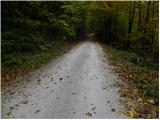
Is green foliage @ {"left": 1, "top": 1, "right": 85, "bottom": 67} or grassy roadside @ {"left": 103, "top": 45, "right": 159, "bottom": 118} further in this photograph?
green foliage @ {"left": 1, "top": 1, "right": 85, "bottom": 67}

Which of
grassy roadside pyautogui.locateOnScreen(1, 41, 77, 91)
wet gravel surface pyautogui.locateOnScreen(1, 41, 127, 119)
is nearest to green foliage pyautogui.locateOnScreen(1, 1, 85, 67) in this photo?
grassy roadside pyautogui.locateOnScreen(1, 41, 77, 91)

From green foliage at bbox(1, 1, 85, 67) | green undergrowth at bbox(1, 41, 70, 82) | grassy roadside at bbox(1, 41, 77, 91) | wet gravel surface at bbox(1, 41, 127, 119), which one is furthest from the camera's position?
green foliage at bbox(1, 1, 85, 67)

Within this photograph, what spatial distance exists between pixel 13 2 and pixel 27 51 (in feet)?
10.7

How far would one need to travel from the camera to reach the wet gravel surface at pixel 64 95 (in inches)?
294

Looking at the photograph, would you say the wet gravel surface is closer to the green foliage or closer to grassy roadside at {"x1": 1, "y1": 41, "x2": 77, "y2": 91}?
grassy roadside at {"x1": 1, "y1": 41, "x2": 77, "y2": 91}

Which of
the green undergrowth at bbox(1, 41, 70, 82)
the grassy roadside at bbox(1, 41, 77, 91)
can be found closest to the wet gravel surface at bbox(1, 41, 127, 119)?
the grassy roadside at bbox(1, 41, 77, 91)

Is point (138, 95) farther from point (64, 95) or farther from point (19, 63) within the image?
point (19, 63)

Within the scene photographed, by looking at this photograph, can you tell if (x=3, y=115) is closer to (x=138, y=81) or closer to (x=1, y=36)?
(x=138, y=81)

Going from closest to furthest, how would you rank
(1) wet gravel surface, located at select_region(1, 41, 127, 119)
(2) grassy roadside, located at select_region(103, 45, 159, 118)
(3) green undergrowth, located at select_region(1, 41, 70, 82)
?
1. (1) wet gravel surface, located at select_region(1, 41, 127, 119)
2. (2) grassy roadside, located at select_region(103, 45, 159, 118)
3. (3) green undergrowth, located at select_region(1, 41, 70, 82)

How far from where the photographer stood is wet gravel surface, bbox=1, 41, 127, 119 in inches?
294

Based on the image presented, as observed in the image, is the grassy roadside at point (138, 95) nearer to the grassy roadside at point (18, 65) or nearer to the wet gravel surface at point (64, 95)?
the wet gravel surface at point (64, 95)

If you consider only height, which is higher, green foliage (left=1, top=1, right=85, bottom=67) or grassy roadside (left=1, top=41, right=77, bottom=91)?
green foliage (left=1, top=1, right=85, bottom=67)

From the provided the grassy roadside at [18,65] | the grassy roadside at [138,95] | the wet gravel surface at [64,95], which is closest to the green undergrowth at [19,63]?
the grassy roadside at [18,65]

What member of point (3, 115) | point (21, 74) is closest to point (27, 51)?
point (21, 74)
